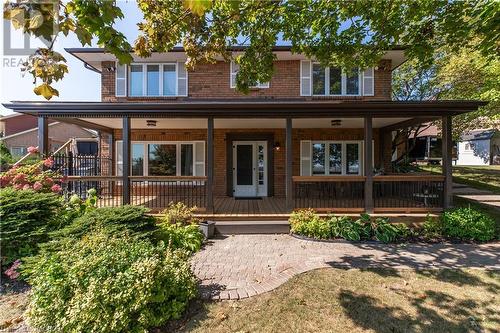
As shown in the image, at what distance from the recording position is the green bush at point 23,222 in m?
4.44

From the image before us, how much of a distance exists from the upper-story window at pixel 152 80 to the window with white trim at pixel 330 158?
5805mm

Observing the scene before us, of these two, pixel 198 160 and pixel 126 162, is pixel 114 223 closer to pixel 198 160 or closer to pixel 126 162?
pixel 126 162

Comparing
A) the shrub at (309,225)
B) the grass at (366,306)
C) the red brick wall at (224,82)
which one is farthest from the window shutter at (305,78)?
the grass at (366,306)

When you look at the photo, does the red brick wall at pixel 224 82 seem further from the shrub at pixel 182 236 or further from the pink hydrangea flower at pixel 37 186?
the shrub at pixel 182 236

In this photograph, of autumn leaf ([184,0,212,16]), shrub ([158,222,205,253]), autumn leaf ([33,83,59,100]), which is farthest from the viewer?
shrub ([158,222,205,253])

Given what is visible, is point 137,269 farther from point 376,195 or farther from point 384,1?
point 376,195

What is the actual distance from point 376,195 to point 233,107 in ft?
21.5

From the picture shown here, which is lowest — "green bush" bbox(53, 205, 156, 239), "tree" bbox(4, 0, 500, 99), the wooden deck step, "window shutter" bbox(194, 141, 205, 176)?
the wooden deck step

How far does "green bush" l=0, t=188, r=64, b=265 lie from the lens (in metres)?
4.44

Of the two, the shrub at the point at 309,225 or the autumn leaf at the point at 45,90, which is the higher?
the autumn leaf at the point at 45,90

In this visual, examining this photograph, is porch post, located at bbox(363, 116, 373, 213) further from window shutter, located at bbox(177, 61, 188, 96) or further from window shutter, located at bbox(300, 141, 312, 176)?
window shutter, located at bbox(177, 61, 188, 96)

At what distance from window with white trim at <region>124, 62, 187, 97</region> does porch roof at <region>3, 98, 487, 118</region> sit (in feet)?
13.1

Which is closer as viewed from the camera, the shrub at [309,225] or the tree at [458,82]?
the shrub at [309,225]

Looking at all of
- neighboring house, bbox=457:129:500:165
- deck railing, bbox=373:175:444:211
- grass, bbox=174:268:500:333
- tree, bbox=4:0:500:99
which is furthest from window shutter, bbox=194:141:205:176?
neighboring house, bbox=457:129:500:165
